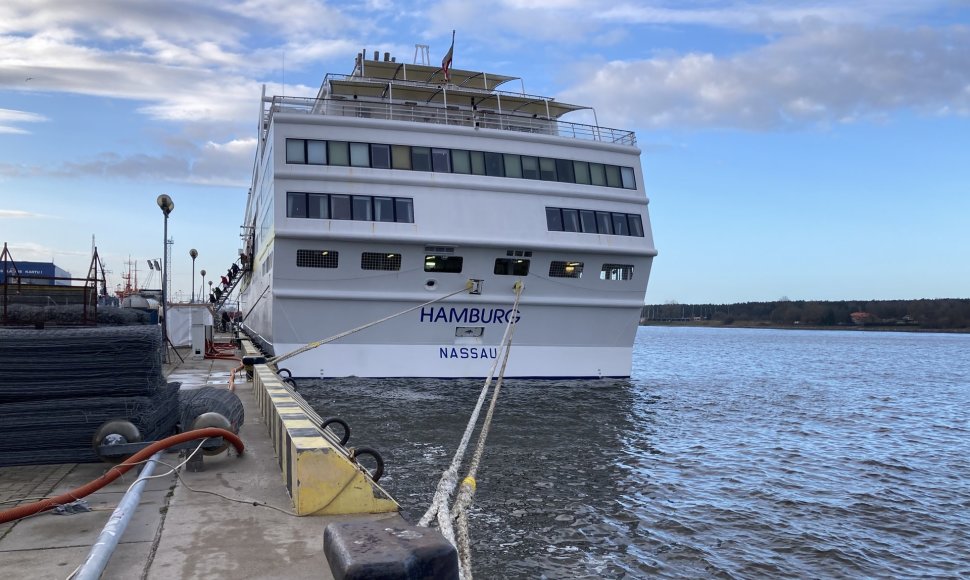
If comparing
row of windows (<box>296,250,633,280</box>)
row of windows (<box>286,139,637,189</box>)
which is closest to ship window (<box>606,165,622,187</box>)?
row of windows (<box>286,139,637,189</box>)

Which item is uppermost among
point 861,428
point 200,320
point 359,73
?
point 359,73

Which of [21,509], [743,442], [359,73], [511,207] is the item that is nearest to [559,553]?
[21,509]

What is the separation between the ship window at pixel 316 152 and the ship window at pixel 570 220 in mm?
6064

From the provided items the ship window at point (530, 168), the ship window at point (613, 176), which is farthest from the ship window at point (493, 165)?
the ship window at point (613, 176)

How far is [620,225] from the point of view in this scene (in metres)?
18.9

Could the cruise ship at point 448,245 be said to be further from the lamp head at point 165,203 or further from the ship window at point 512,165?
the lamp head at point 165,203

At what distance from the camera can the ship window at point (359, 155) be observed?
1712 cm

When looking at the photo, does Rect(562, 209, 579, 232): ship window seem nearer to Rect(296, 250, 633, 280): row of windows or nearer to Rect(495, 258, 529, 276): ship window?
Rect(296, 250, 633, 280): row of windows

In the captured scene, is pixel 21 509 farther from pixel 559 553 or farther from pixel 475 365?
pixel 475 365

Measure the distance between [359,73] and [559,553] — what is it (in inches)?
794

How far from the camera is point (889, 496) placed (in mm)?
10219

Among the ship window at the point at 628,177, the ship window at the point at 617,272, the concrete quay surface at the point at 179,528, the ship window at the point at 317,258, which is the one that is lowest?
the concrete quay surface at the point at 179,528

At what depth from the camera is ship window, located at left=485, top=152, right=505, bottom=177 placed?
58.9 ft

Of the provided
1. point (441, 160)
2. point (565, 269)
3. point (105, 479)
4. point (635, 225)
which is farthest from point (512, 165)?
point (105, 479)
